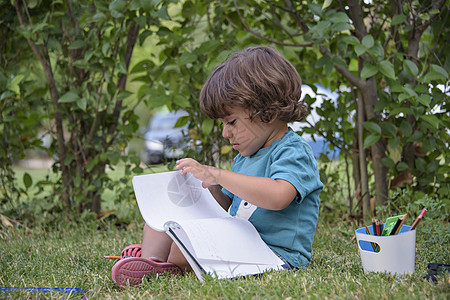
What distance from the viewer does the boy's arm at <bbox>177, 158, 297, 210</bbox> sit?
1.70 m

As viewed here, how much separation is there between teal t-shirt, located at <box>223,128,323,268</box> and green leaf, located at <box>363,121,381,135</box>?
966mm

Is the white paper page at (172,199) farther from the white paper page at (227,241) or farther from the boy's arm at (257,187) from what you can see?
the boy's arm at (257,187)

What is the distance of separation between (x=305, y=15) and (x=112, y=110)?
4.27ft

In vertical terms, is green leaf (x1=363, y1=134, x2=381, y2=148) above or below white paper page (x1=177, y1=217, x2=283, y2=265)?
below

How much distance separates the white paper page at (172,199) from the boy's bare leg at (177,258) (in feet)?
0.34

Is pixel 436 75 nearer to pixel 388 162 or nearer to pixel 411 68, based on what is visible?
pixel 411 68

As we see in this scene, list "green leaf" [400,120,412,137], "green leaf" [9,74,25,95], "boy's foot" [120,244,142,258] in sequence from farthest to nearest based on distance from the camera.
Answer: "green leaf" [9,74,25,95], "green leaf" [400,120,412,137], "boy's foot" [120,244,142,258]

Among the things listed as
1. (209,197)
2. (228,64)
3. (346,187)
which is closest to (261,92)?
(228,64)

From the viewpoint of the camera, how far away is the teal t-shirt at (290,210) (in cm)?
180

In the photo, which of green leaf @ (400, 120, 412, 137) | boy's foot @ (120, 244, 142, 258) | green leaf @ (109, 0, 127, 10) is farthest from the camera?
green leaf @ (400, 120, 412, 137)

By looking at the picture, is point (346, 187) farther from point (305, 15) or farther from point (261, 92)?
point (261, 92)

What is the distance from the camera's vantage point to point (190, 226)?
1.75m

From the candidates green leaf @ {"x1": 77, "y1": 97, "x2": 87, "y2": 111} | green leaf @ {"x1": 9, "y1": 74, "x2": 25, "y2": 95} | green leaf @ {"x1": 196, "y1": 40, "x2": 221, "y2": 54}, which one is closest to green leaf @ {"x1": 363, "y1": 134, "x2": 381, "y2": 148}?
green leaf @ {"x1": 196, "y1": 40, "x2": 221, "y2": 54}

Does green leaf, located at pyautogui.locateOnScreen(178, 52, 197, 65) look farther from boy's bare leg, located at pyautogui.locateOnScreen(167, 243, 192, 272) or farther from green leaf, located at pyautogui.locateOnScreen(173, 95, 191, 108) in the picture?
boy's bare leg, located at pyautogui.locateOnScreen(167, 243, 192, 272)
